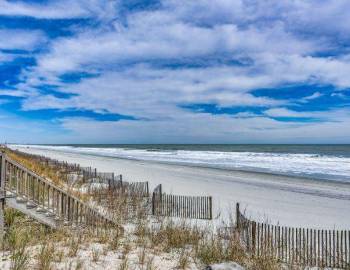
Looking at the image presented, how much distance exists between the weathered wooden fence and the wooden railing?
411 cm

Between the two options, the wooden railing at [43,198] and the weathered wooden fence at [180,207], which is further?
the weathered wooden fence at [180,207]

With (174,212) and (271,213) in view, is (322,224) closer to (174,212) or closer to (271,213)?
(271,213)

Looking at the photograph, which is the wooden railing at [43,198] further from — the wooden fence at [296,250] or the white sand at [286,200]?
the white sand at [286,200]

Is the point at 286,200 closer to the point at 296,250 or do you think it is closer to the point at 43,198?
the point at 296,250

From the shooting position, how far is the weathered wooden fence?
48.9 feet

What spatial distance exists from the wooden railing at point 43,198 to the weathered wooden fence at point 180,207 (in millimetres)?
4110

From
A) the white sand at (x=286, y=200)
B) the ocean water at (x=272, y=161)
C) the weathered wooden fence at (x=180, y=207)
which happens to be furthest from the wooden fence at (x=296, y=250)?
the ocean water at (x=272, y=161)

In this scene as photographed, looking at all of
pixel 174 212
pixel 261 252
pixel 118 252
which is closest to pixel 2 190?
pixel 118 252

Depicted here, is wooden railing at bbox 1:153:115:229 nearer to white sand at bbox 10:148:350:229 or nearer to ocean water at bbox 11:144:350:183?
white sand at bbox 10:148:350:229

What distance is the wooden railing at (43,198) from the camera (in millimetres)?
9735

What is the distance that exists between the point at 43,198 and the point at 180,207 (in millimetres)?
6354

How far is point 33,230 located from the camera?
9828 millimetres

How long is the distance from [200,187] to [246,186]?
392cm

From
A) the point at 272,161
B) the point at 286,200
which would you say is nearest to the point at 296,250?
the point at 286,200
